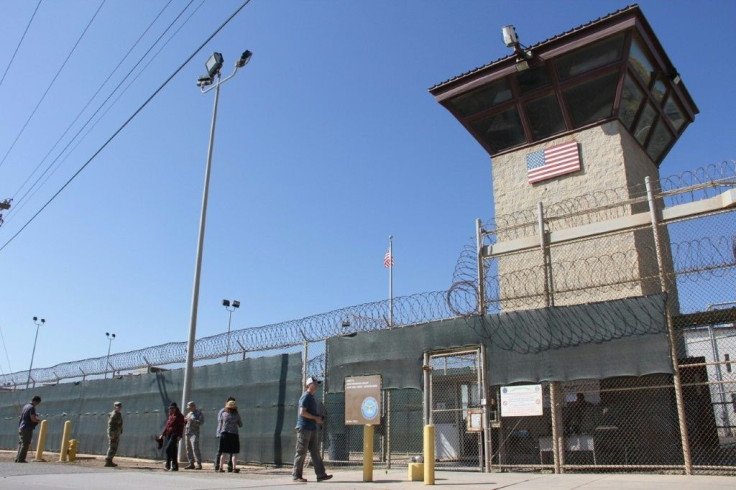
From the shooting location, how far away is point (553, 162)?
49.2ft

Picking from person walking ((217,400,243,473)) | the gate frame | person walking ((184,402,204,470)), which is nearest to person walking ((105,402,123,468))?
person walking ((184,402,204,470))

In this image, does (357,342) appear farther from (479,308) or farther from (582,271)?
(582,271)

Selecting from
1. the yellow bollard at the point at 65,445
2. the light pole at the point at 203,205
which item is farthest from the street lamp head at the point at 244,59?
the yellow bollard at the point at 65,445

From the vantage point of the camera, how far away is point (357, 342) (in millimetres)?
11961

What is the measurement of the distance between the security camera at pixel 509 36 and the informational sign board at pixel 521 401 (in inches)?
338

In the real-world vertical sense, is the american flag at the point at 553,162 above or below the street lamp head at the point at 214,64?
below

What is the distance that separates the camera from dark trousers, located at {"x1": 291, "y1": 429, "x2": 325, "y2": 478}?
877cm

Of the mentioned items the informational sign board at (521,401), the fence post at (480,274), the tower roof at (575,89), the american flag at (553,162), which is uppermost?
the tower roof at (575,89)

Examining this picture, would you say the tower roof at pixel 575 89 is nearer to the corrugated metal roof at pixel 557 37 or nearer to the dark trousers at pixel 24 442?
the corrugated metal roof at pixel 557 37

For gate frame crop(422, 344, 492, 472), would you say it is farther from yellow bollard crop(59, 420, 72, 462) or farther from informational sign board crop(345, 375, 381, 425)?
yellow bollard crop(59, 420, 72, 462)

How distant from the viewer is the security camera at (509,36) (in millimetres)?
14172

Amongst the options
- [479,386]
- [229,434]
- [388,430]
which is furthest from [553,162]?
[229,434]

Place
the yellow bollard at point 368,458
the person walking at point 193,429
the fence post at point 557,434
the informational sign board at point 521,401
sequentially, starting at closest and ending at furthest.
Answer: the yellow bollard at point 368,458 < the fence post at point 557,434 < the informational sign board at point 521,401 < the person walking at point 193,429

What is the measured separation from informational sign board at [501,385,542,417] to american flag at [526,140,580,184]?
691 cm
